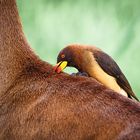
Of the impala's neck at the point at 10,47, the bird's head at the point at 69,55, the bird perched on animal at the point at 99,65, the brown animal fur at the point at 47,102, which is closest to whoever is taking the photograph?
the brown animal fur at the point at 47,102

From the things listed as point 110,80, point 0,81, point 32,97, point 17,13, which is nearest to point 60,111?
point 32,97

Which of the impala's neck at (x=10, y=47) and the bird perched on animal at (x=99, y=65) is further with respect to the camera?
the bird perched on animal at (x=99, y=65)

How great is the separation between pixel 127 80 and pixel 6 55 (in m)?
1.51

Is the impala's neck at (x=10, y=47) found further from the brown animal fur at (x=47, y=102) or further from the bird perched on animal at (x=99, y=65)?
the bird perched on animal at (x=99, y=65)

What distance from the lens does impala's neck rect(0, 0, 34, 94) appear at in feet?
7.89

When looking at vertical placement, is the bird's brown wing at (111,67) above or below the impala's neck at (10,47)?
below

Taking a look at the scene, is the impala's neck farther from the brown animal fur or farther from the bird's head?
the bird's head

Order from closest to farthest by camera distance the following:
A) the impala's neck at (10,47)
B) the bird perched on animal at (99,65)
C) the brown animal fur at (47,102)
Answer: the brown animal fur at (47,102) → the impala's neck at (10,47) → the bird perched on animal at (99,65)

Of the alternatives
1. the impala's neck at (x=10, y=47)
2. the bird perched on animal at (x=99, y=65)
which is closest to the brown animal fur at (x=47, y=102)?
the impala's neck at (x=10, y=47)

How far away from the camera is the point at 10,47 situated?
7.99ft

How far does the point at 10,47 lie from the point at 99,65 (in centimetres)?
135

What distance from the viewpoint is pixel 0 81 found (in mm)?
2410

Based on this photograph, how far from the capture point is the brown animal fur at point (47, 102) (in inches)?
74.5

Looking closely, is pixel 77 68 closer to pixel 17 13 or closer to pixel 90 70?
pixel 90 70
